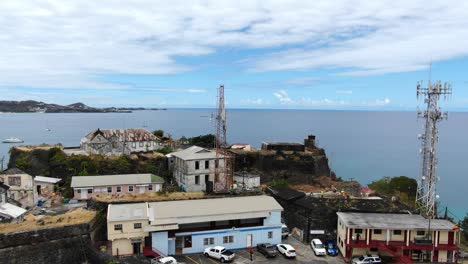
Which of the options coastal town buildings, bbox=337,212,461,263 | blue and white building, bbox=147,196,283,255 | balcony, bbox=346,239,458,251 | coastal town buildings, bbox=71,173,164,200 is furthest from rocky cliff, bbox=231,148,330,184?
balcony, bbox=346,239,458,251

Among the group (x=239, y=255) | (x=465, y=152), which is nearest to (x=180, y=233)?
(x=239, y=255)

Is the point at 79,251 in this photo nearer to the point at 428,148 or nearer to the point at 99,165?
the point at 99,165

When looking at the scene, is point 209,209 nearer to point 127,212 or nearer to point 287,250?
point 127,212

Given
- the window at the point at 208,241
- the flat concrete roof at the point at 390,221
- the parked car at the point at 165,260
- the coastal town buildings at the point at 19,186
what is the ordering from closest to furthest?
the parked car at the point at 165,260 → the flat concrete roof at the point at 390,221 → the window at the point at 208,241 → the coastal town buildings at the point at 19,186

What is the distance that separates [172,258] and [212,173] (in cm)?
1676

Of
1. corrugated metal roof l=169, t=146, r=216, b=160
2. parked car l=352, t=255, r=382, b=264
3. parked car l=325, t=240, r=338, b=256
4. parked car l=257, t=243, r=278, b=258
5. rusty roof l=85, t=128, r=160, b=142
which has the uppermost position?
rusty roof l=85, t=128, r=160, b=142

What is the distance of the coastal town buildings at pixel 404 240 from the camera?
27422 mm

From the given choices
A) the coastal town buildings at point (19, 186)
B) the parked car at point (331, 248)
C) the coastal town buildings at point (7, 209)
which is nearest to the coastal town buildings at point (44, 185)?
the coastal town buildings at point (19, 186)

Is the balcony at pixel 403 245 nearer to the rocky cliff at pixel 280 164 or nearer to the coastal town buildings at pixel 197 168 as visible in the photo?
the coastal town buildings at pixel 197 168

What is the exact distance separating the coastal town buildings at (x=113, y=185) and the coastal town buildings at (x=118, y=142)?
1389 cm

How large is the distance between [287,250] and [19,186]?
84.4ft

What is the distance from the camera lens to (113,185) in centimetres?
3734

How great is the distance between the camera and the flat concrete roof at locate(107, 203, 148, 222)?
26.8 meters

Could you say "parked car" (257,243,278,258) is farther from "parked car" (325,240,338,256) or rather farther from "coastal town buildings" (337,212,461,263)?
"coastal town buildings" (337,212,461,263)
